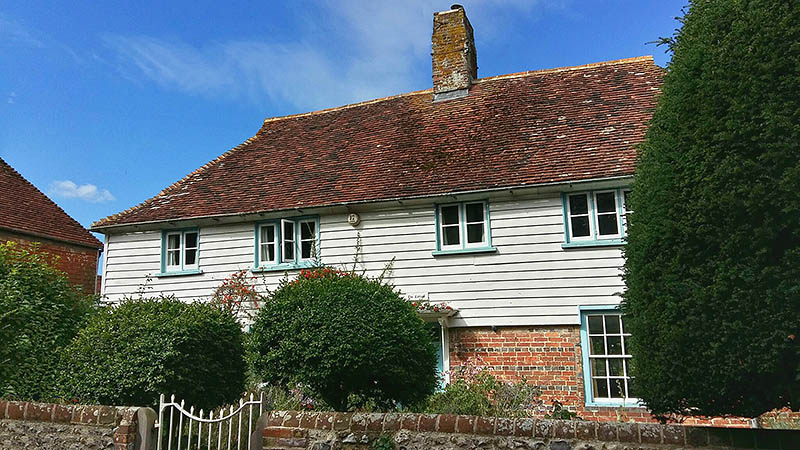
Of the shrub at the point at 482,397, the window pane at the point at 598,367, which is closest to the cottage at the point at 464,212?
the window pane at the point at 598,367

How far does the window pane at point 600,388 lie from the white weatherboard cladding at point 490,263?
4.11ft

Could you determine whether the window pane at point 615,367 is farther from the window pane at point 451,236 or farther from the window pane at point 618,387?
the window pane at point 451,236

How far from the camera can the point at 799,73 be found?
16.5 feet

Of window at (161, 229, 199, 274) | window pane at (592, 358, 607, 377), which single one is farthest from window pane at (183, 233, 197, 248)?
window pane at (592, 358, 607, 377)

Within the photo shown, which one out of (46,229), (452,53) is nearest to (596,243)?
(452,53)

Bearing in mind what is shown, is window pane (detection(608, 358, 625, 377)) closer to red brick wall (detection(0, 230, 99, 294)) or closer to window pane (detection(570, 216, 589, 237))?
window pane (detection(570, 216, 589, 237))

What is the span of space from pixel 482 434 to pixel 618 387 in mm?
7488

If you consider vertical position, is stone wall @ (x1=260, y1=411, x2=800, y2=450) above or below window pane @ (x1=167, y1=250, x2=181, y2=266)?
below

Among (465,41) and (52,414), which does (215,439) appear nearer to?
(52,414)

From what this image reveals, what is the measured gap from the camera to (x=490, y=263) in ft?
43.9

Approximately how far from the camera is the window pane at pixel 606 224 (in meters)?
12.8

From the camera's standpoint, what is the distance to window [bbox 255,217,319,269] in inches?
588

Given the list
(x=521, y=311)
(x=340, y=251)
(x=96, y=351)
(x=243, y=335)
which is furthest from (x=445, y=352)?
(x=96, y=351)

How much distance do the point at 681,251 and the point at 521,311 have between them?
26.0 ft
